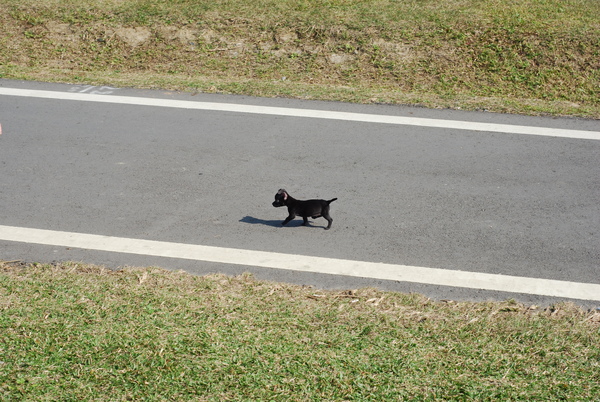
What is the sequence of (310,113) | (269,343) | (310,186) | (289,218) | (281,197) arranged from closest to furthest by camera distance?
(269,343) → (281,197) → (289,218) → (310,186) → (310,113)

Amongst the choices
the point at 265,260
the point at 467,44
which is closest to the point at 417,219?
the point at 265,260

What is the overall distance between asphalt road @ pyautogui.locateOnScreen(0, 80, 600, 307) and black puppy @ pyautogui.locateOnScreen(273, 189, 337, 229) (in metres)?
0.23

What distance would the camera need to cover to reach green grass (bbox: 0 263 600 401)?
14.6ft

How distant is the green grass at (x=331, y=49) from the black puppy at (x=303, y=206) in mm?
4169

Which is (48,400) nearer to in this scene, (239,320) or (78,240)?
(239,320)

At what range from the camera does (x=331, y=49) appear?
12.3m

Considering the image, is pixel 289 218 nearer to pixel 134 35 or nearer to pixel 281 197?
pixel 281 197

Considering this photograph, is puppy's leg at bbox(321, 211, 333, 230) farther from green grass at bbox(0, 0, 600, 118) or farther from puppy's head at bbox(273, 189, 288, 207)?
green grass at bbox(0, 0, 600, 118)

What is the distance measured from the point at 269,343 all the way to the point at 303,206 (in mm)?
2154

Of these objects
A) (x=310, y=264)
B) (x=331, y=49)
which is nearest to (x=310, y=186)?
(x=310, y=264)

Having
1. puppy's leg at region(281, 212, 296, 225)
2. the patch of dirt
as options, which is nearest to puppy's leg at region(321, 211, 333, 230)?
puppy's leg at region(281, 212, 296, 225)

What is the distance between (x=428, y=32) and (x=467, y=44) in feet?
2.65

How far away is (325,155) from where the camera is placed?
8.73 m

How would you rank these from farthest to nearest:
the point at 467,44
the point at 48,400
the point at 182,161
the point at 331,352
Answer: the point at 467,44 → the point at 182,161 → the point at 331,352 → the point at 48,400
